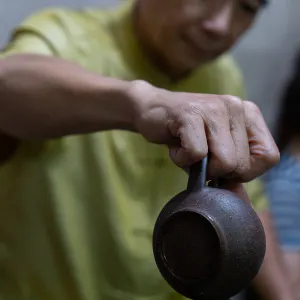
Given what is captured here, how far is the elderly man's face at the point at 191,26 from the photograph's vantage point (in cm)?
77

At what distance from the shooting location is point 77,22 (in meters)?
0.79

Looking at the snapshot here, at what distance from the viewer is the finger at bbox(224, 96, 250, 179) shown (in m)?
0.51

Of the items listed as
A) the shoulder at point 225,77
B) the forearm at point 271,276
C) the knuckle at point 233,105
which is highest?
the knuckle at point 233,105

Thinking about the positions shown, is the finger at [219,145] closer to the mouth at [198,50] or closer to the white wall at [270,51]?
the mouth at [198,50]

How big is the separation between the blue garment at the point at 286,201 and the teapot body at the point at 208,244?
86 cm

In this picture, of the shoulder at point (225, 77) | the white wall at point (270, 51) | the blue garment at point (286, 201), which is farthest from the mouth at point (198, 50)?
the white wall at point (270, 51)

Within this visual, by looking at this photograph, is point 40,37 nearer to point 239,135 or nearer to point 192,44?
point 192,44

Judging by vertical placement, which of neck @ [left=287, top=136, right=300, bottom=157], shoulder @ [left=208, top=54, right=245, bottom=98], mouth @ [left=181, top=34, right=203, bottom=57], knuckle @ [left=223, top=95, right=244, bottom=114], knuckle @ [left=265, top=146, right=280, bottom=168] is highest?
knuckle @ [left=223, top=95, right=244, bottom=114]

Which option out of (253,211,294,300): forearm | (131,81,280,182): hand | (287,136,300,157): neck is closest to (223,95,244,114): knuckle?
(131,81,280,182): hand

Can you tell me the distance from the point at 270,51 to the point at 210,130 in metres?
1.15

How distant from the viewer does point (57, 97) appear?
1.93 feet

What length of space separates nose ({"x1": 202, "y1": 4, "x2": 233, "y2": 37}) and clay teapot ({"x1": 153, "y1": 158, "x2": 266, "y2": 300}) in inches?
14.2

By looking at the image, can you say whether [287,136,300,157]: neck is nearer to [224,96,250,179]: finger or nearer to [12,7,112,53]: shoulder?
[12,7,112,53]: shoulder

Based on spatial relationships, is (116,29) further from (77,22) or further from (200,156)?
(200,156)
